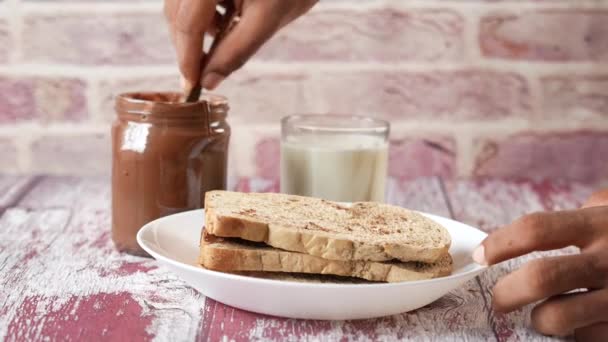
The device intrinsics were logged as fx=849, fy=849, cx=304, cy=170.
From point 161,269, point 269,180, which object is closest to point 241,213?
point 161,269

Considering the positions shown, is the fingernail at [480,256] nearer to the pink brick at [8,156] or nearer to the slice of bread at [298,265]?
the slice of bread at [298,265]

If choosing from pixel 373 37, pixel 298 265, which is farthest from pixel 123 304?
pixel 373 37

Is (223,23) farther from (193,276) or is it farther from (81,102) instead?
(81,102)

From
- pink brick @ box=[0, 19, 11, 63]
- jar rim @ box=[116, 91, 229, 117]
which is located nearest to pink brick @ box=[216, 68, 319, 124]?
pink brick @ box=[0, 19, 11, 63]

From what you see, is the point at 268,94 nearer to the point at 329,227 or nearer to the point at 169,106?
the point at 169,106

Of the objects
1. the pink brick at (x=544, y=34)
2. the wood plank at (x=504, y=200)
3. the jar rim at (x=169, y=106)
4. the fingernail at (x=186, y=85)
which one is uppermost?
the pink brick at (x=544, y=34)

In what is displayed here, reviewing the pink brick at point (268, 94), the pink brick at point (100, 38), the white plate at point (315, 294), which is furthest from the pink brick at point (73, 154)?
the white plate at point (315, 294)

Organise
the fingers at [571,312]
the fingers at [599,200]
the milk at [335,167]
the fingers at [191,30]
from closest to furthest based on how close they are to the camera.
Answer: the fingers at [571,312]
the fingers at [599,200]
the fingers at [191,30]
the milk at [335,167]

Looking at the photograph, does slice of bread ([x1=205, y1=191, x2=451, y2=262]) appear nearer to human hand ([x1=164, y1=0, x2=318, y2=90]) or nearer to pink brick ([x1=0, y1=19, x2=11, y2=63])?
human hand ([x1=164, y1=0, x2=318, y2=90])
